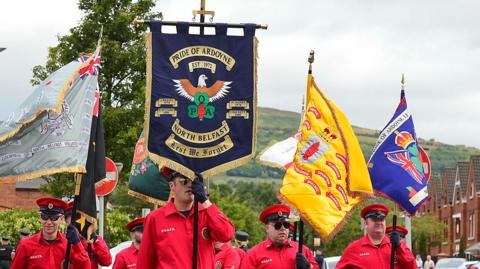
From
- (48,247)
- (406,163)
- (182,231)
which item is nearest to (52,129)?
(48,247)

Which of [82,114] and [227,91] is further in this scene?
[82,114]

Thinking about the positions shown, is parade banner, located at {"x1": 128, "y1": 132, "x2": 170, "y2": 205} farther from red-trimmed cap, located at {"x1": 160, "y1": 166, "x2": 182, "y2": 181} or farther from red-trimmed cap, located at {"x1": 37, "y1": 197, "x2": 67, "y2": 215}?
red-trimmed cap, located at {"x1": 160, "y1": 166, "x2": 182, "y2": 181}

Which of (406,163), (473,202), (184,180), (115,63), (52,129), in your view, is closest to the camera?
(184,180)

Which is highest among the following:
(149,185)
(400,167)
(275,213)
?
(400,167)

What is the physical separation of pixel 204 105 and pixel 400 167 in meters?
5.99

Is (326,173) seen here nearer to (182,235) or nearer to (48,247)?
(48,247)

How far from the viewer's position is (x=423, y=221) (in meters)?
87.4

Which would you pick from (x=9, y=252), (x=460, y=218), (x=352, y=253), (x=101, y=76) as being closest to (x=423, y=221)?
(x=460, y=218)

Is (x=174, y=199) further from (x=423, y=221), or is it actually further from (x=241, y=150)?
(x=423, y=221)

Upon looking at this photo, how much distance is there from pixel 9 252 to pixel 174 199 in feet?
49.6

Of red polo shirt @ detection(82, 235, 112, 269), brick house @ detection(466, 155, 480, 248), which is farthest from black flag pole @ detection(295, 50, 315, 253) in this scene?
brick house @ detection(466, 155, 480, 248)

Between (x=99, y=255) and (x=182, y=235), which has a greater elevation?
(x=182, y=235)

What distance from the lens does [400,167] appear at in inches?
637

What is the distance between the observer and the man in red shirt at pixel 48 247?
1337 centimetres
